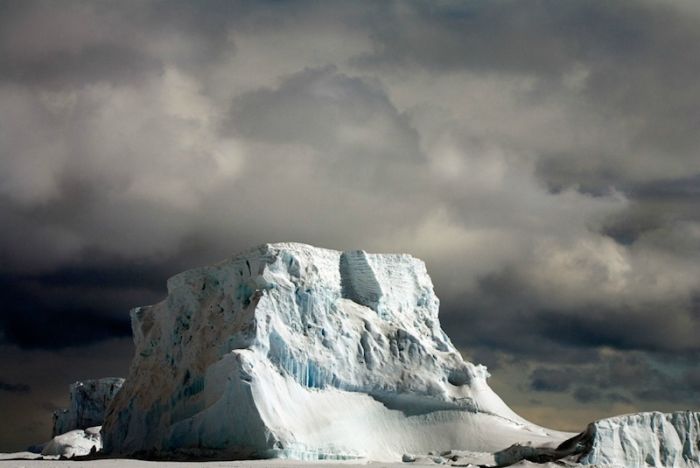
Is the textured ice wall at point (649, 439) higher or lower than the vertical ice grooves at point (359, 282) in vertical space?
lower

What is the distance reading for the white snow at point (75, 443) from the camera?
66.8 m

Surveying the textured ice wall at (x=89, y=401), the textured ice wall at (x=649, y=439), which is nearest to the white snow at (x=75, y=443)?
the textured ice wall at (x=89, y=401)

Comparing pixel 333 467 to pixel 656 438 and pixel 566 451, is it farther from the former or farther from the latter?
pixel 656 438

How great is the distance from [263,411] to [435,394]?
9.95 metres

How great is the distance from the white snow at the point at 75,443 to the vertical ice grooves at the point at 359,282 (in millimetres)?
22306

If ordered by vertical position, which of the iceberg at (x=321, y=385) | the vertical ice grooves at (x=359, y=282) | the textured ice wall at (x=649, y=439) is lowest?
the textured ice wall at (x=649, y=439)

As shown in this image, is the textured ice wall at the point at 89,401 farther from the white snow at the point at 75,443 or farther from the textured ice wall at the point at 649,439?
the textured ice wall at the point at 649,439

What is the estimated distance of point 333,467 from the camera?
42.6 m

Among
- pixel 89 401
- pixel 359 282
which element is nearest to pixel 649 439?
pixel 359 282

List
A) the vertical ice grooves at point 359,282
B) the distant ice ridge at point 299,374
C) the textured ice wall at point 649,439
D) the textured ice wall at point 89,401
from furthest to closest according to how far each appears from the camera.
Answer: the textured ice wall at point 89,401, the vertical ice grooves at point 359,282, the distant ice ridge at point 299,374, the textured ice wall at point 649,439

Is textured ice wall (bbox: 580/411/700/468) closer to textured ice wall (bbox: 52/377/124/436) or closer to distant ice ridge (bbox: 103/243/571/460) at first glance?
distant ice ridge (bbox: 103/243/571/460)

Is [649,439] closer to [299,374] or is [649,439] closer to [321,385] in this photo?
[321,385]

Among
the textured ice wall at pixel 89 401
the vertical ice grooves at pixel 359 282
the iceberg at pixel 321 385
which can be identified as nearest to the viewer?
the iceberg at pixel 321 385

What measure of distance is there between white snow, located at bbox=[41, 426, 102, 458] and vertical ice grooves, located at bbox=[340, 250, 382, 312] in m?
22.3
